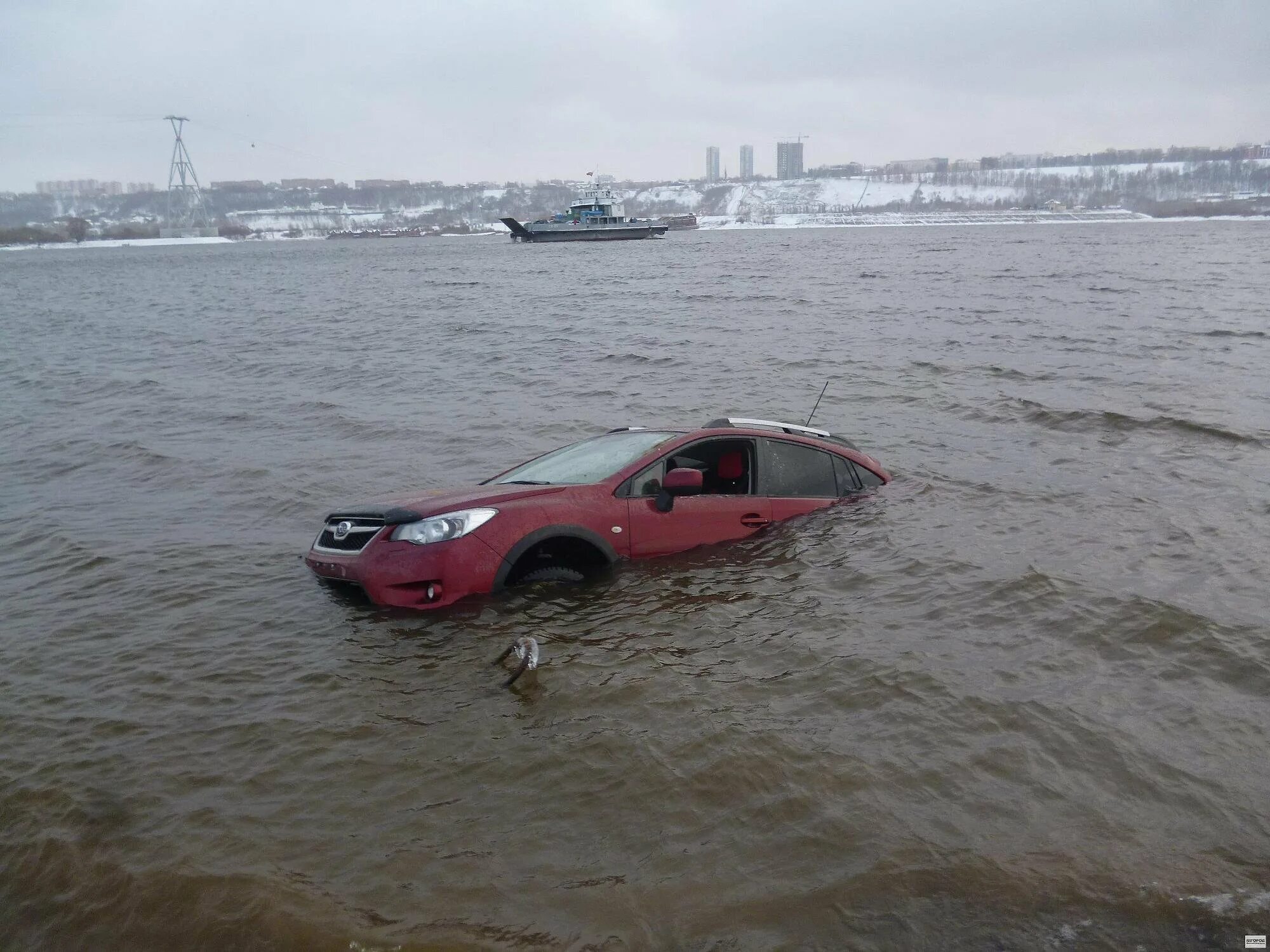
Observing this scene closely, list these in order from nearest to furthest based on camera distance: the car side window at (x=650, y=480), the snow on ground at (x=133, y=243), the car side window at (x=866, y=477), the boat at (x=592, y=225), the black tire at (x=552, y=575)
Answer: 1. the black tire at (x=552, y=575)
2. the car side window at (x=650, y=480)
3. the car side window at (x=866, y=477)
4. the boat at (x=592, y=225)
5. the snow on ground at (x=133, y=243)

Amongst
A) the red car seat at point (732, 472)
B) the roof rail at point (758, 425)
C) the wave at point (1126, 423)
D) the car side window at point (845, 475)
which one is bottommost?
the wave at point (1126, 423)

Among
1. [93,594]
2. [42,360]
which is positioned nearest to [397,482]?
[93,594]

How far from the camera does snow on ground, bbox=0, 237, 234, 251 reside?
16875 cm

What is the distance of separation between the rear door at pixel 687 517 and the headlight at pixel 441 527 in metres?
1.24

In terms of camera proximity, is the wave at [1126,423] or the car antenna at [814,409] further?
the wave at [1126,423]

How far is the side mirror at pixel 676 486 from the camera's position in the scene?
23.9ft

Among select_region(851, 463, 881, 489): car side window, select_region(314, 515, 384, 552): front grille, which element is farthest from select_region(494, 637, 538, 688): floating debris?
select_region(851, 463, 881, 489): car side window

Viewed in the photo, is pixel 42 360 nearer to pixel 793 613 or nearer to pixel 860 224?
pixel 793 613

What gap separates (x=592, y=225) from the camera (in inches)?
3784

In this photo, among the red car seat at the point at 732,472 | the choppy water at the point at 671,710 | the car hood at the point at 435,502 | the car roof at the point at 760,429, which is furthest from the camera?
the red car seat at the point at 732,472

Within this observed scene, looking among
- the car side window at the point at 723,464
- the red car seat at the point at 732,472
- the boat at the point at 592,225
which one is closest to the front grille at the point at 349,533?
the car side window at the point at 723,464

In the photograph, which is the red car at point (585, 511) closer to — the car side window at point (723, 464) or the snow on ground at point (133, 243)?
the car side window at point (723, 464)

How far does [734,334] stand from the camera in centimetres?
2447

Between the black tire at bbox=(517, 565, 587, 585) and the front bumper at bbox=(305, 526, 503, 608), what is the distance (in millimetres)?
361
